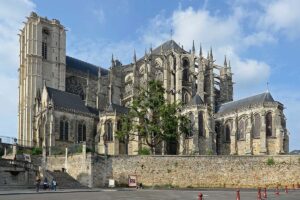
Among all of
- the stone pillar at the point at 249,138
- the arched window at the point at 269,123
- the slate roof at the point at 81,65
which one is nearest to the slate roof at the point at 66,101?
the slate roof at the point at 81,65

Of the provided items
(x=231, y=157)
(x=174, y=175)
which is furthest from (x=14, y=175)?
(x=231, y=157)

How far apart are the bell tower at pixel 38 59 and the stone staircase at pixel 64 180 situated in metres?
25.1

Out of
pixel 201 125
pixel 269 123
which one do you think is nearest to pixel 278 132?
pixel 269 123

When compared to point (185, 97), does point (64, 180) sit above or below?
below

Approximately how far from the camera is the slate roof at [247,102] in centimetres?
6372

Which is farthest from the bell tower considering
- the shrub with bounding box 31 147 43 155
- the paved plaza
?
the paved plaza

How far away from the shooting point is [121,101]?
75062mm

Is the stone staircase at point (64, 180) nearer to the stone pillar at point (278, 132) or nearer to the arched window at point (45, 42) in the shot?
the stone pillar at point (278, 132)

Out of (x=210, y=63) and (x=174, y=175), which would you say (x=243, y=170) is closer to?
(x=174, y=175)

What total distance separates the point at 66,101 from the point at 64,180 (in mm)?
20491

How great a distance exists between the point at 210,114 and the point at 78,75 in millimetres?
23752

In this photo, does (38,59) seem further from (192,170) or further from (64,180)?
(192,170)

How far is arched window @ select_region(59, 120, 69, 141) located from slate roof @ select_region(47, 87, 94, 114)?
191 centimetres

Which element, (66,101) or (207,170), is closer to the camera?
(207,170)
